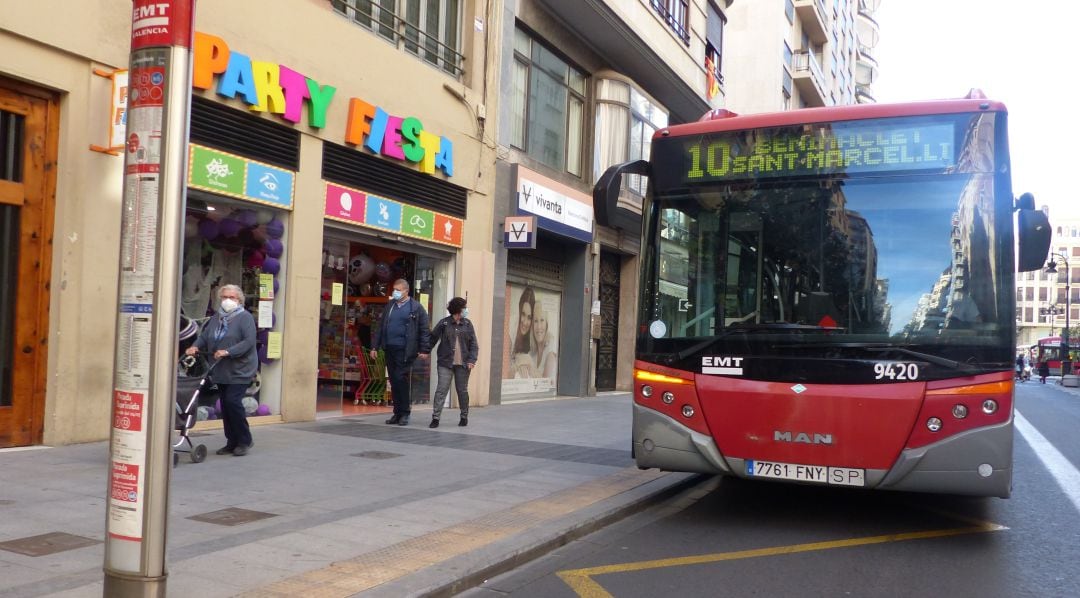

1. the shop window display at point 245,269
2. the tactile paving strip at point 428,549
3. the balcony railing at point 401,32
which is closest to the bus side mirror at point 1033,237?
the tactile paving strip at point 428,549

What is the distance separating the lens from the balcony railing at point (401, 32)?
12.4m

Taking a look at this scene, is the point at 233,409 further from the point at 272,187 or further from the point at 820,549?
the point at 820,549

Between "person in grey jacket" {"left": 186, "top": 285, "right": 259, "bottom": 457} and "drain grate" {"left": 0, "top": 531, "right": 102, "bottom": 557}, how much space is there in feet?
9.87

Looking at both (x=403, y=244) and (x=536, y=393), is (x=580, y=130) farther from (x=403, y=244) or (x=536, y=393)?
(x=403, y=244)

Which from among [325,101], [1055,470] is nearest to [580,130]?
[325,101]

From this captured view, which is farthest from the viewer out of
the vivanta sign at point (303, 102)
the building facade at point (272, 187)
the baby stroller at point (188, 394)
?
the vivanta sign at point (303, 102)

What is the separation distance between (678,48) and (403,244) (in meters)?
11.0

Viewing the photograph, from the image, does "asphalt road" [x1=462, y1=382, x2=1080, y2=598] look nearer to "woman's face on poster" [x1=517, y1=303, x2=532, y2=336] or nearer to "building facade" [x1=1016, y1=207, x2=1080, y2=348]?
"woman's face on poster" [x1=517, y1=303, x2=532, y2=336]

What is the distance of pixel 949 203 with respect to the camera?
20.1 ft

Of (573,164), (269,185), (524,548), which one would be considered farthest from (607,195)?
(573,164)

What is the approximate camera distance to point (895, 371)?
6.01 metres

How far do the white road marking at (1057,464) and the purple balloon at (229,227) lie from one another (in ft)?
30.0

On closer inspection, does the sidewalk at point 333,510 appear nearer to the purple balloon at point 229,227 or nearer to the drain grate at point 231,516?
the drain grate at point 231,516

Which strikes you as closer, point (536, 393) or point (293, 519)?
point (293, 519)
